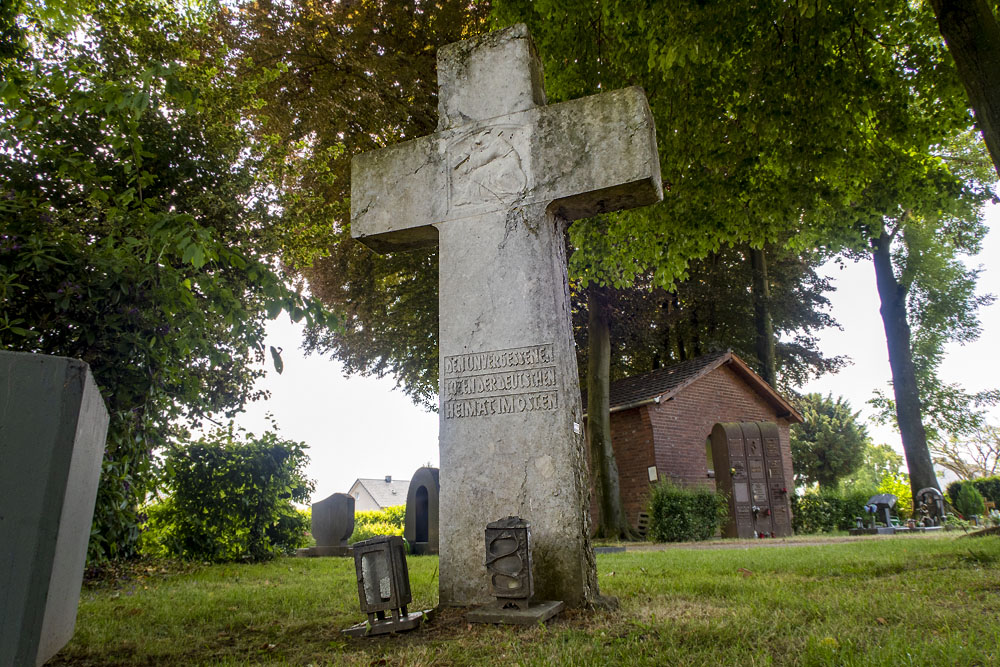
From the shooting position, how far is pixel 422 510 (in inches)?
501

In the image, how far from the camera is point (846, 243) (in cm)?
1031

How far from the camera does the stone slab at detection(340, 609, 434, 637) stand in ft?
11.6

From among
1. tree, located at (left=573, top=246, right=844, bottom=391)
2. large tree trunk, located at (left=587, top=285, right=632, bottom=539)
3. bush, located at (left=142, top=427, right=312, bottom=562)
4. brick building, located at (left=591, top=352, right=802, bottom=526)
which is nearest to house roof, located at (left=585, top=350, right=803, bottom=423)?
brick building, located at (left=591, top=352, right=802, bottom=526)

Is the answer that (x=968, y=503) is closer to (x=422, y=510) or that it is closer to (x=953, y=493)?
(x=953, y=493)

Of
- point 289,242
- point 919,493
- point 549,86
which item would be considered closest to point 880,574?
point 549,86

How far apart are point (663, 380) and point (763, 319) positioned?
425 centimetres

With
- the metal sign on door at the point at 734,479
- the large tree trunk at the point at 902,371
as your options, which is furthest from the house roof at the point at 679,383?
the large tree trunk at the point at 902,371

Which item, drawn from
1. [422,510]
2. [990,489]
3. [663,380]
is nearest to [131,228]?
[422,510]

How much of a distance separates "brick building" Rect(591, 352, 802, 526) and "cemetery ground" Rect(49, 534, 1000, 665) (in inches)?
506

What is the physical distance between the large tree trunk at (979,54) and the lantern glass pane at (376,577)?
5.70 meters

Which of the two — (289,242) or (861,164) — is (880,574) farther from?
(289,242)

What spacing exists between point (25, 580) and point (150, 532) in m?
9.36

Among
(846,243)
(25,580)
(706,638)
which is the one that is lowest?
(706,638)

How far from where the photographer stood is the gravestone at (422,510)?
12180 millimetres
